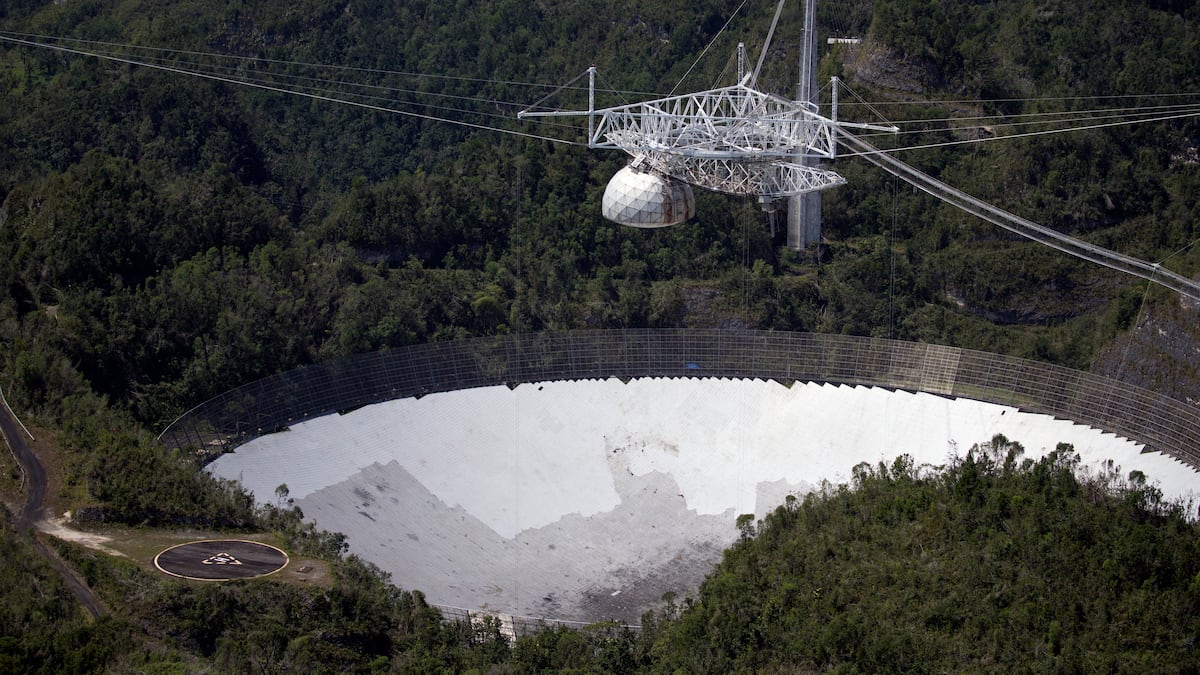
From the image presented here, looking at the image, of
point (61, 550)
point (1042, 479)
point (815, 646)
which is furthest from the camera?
point (1042, 479)

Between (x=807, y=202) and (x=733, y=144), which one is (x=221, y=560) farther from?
(x=807, y=202)

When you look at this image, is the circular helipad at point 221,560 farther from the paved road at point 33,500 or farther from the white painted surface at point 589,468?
the white painted surface at point 589,468

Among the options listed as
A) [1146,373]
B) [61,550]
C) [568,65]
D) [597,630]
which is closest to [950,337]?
[1146,373]

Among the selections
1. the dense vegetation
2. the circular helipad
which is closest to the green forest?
the dense vegetation

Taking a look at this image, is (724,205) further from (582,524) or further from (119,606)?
(119,606)

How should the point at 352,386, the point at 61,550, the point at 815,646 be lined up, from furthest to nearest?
the point at 352,386
the point at 61,550
the point at 815,646

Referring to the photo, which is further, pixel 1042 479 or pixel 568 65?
pixel 568 65

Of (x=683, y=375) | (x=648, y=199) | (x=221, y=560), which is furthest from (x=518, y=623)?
(x=648, y=199)

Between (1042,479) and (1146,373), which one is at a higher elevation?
(1042,479)
